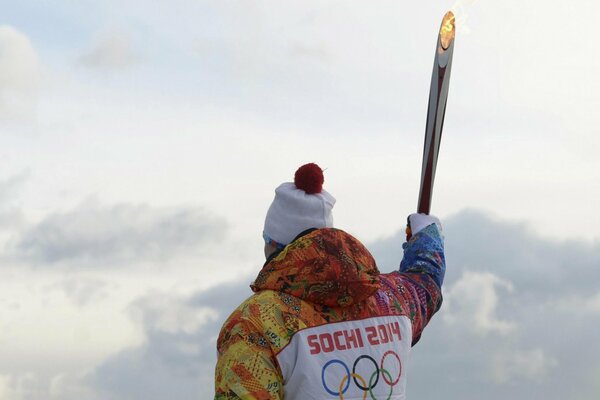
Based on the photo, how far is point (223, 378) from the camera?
20.2 feet

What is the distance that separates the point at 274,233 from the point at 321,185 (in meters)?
0.51

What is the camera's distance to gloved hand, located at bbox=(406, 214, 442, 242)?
8492mm

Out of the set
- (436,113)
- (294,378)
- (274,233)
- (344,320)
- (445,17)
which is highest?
(445,17)

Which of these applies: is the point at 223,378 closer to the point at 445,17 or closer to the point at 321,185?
the point at 321,185

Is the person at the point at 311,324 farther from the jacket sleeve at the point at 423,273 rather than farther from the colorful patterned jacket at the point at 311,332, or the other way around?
the jacket sleeve at the point at 423,273

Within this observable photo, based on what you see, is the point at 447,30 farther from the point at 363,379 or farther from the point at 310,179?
the point at 363,379

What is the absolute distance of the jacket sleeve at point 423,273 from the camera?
7398 mm

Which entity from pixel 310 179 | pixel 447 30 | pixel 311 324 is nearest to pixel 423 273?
pixel 310 179

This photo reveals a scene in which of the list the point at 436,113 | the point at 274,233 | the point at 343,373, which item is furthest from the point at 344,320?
the point at 436,113

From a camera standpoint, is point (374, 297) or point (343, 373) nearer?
point (343, 373)

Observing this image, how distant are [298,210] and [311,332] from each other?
3.08 ft

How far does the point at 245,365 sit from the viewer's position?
19.9ft

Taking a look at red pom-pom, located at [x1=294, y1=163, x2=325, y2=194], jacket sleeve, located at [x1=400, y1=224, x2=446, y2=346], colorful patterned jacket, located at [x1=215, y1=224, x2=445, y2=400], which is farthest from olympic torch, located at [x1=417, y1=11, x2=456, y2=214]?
colorful patterned jacket, located at [x1=215, y1=224, x2=445, y2=400]

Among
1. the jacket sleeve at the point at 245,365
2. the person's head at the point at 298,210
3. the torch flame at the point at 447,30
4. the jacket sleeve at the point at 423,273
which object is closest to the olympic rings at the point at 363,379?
the jacket sleeve at the point at 245,365
